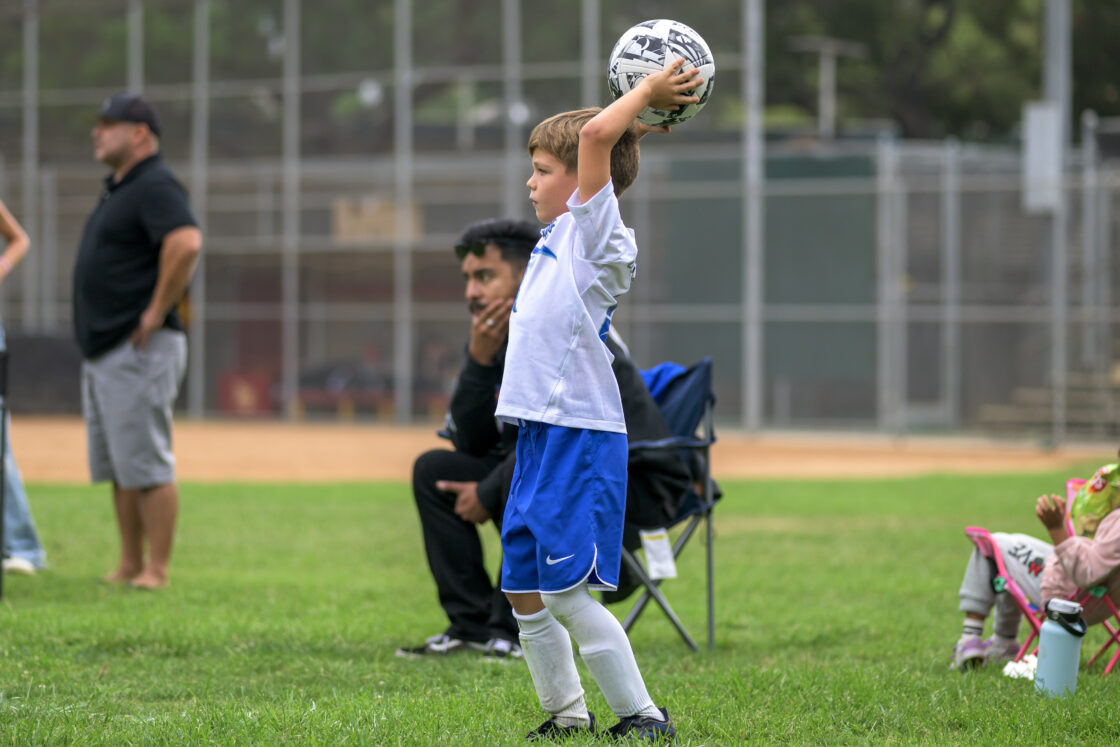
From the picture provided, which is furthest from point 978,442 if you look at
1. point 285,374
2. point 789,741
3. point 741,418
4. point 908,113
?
point 908,113

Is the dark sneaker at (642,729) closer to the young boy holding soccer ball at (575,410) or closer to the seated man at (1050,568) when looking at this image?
the young boy holding soccer ball at (575,410)

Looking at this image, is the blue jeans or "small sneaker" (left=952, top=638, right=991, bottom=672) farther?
the blue jeans

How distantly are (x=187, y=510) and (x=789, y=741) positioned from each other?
7471 millimetres

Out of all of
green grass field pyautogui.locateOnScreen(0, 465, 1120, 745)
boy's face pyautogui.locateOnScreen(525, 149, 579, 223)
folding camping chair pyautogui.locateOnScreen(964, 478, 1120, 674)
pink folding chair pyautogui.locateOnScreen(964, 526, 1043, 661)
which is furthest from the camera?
pink folding chair pyautogui.locateOnScreen(964, 526, 1043, 661)

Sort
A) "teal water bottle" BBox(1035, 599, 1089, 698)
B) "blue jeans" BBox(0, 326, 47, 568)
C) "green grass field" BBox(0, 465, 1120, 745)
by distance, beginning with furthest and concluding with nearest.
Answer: "blue jeans" BBox(0, 326, 47, 568) < "teal water bottle" BBox(1035, 599, 1089, 698) < "green grass field" BBox(0, 465, 1120, 745)

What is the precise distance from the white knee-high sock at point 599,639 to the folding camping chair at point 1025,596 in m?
1.58

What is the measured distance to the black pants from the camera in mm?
5031

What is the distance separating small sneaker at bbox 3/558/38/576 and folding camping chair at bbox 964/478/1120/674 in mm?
4535

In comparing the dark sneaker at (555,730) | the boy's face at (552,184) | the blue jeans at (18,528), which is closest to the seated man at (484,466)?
the boy's face at (552,184)

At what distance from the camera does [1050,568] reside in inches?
166

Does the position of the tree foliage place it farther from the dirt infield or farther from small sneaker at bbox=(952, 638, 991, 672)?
small sneaker at bbox=(952, 638, 991, 672)

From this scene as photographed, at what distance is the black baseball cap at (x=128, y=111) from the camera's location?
21.0 ft

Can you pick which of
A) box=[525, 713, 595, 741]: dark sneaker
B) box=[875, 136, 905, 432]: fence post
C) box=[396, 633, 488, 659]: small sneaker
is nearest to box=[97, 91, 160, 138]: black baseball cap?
box=[396, 633, 488, 659]: small sneaker

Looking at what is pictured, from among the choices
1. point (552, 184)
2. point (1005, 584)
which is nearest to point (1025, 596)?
point (1005, 584)
